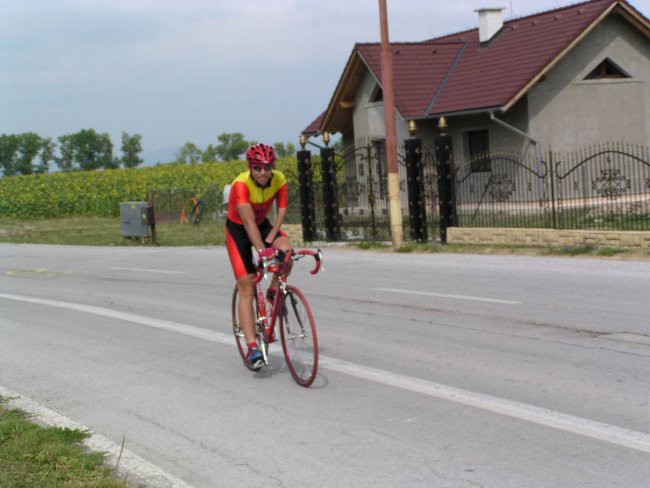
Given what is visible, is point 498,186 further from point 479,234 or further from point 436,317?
point 436,317

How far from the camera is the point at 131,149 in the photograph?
366 ft

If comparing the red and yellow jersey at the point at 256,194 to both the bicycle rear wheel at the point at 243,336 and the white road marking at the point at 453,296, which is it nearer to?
the bicycle rear wheel at the point at 243,336

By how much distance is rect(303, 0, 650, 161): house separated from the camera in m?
27.2

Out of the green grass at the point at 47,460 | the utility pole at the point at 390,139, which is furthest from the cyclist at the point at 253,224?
the utility pole at the point at 390,139

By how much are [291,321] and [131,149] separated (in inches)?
4208

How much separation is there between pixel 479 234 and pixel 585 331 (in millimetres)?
10011

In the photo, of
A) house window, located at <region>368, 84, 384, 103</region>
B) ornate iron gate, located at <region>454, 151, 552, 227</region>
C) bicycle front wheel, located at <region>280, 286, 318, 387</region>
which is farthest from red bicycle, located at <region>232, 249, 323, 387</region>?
house window, located at <region>368, 84, 384, 103</region>

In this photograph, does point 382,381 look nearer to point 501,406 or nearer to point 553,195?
point 501,406

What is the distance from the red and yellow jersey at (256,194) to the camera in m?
7.59

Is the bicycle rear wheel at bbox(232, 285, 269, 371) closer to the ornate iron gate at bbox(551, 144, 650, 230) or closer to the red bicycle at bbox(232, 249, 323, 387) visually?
the red bicycle at bbox(232, 249, 323, 387)

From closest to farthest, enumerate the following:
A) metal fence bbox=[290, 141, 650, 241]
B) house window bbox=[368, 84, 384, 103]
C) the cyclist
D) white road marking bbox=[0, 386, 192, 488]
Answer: white road marking bbox=[0, 386, 192, 488], the cyclist, metal fence bbox=[290, 141, 650, 241], house window bbox=[368, 84, 384, 103]

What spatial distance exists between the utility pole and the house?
7.00 metres

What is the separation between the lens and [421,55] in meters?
31.8

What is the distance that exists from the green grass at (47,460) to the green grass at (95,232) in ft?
63.3
